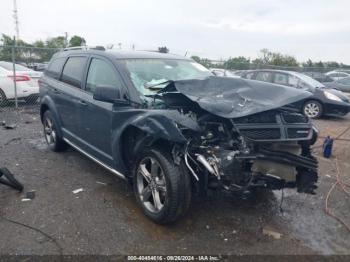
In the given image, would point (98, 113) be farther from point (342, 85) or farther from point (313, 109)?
point (342, 85)

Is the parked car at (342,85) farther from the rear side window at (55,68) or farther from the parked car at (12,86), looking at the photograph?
the rear side window at (55,68)

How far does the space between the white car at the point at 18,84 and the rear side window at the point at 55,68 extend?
15.7ft

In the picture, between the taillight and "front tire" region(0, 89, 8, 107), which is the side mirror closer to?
the taillight

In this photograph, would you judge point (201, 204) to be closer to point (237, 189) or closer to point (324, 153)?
point (237, 189)

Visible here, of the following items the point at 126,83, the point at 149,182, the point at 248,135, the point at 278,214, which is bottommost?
the point at 278,214

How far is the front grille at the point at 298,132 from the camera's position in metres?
A: 3.36

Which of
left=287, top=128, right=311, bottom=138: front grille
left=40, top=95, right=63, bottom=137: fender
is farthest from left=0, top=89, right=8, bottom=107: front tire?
left=287, top=128, right=311, bottom=138: front grille

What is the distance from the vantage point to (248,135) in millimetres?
3191

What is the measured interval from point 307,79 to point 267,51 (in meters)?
25.7

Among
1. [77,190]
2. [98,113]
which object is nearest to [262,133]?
[98,113]

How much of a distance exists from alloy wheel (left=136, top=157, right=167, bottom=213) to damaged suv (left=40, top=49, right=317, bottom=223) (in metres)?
0.01

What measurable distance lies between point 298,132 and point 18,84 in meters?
9.33

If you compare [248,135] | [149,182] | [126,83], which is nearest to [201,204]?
[149,182]

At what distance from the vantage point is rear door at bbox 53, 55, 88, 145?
191 inches
